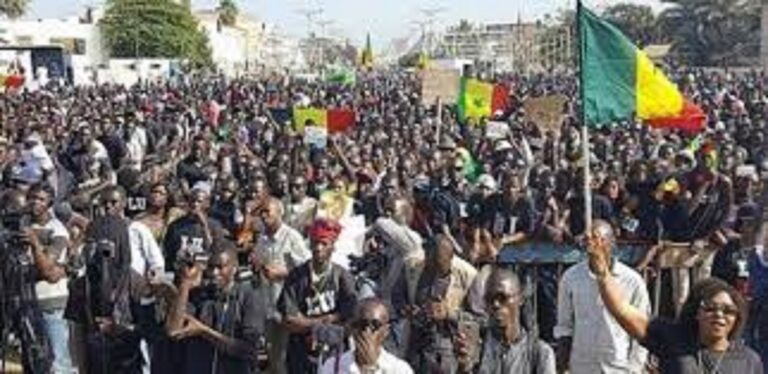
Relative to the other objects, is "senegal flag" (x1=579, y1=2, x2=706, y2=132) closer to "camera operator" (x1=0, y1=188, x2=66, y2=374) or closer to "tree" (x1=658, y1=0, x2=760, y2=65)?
"camera operator" (x1=0, y1=188, x2=66, y2=374)

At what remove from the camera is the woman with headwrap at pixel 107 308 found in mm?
6797

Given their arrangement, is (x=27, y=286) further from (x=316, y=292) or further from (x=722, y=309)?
(x=722, y=309)

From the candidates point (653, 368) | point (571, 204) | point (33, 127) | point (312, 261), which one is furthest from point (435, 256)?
point (33, 127)

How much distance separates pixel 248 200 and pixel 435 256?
2.68m

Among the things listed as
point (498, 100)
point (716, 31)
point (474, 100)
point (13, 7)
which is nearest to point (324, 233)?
point (474, 100)

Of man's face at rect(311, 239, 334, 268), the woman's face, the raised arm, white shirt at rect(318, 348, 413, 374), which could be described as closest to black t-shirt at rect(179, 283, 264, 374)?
man's face at rect(311, 239, 334, 268)

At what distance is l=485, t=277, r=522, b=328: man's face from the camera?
5.02 meters

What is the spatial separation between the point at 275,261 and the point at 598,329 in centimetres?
184

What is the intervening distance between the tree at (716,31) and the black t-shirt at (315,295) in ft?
256

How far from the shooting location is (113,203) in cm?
755

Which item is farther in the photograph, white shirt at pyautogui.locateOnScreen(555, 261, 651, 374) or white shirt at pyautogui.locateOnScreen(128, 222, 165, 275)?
white shirt at pyautogui.locateOnScreen(128, 222, 165, 275)

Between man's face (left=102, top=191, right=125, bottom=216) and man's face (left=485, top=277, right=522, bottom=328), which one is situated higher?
man's face (left=102, top=191, right=125, bottom=216)

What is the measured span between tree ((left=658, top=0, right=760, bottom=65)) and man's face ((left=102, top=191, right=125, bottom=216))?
252 feet

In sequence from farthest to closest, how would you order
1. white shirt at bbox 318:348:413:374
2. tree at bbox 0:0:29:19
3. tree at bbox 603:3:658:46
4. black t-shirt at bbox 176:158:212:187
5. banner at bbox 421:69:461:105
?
tree at bbox 603:3:658:46 → tree at bbox 0:0:29:19 → banner at bbox 421:69:461:105 → black t-shirt at bbox 176:158:212:187 → white shirt at bbox 318:348:413:374
